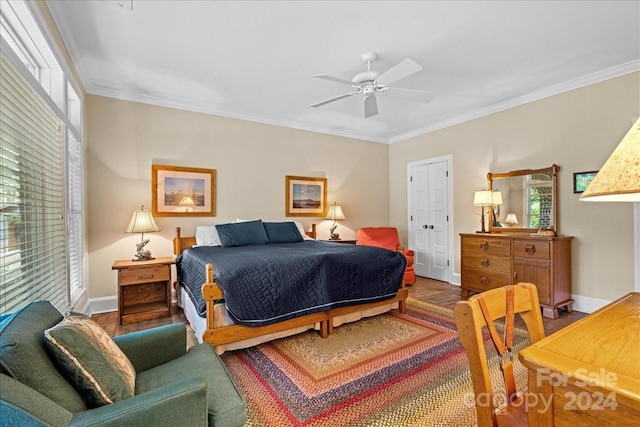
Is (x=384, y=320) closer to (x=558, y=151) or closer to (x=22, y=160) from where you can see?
(x=558, y=151)

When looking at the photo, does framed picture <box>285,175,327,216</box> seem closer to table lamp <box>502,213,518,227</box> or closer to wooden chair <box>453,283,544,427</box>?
table lamp <box>502,213,518,227</box>

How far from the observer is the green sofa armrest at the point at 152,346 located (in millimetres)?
1485

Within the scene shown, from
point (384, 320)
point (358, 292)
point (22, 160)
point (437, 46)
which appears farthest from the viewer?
point (384, 320)

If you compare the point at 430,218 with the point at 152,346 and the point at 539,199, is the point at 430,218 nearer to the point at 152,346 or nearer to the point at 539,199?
the point at 539,199

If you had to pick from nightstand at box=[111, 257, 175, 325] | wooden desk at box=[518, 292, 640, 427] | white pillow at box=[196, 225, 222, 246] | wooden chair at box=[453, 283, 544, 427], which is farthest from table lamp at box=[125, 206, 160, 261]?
wooden desk at box=[518, 292, 640, 427]

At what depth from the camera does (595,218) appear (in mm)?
3299

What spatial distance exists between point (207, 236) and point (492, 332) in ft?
11.3

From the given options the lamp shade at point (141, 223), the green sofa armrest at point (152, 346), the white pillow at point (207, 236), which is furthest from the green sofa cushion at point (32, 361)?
the white pillow at point (207, 236)

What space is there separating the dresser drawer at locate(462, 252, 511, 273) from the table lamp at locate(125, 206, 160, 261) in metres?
3.91

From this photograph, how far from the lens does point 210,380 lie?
1344mm

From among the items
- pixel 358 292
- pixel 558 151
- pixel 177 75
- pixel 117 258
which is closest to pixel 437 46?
pixel 558 151

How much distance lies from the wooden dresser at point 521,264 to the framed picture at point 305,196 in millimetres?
2259

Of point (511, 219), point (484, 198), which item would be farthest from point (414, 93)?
point (511, 219)

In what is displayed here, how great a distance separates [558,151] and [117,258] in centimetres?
539
